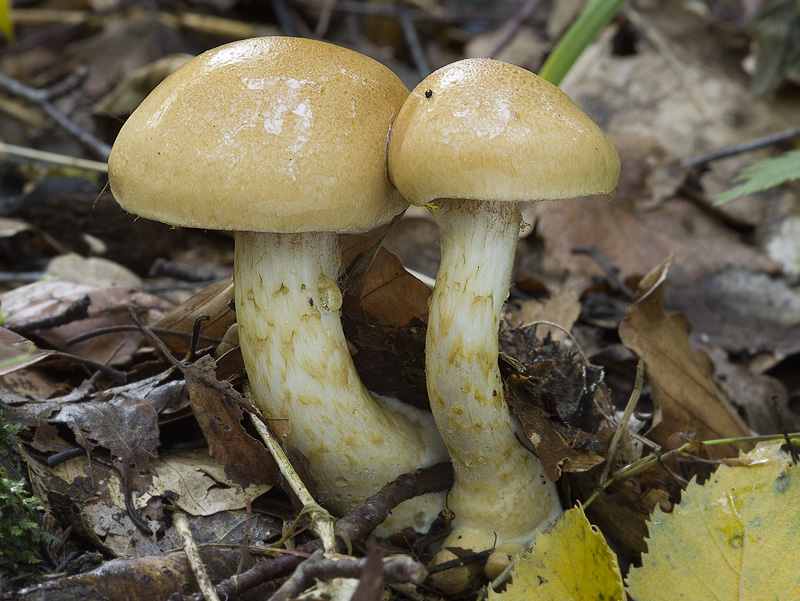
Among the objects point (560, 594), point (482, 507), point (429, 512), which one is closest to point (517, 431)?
point (482, 507)

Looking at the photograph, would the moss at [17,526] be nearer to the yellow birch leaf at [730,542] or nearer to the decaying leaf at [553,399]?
the decaying leaf at [553,399]

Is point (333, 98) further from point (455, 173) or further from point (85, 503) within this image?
point (85, 503)

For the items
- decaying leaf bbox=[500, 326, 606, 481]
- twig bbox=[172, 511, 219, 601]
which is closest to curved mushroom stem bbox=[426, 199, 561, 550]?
decaying leaf bbox=[500, 326, 606, 481]

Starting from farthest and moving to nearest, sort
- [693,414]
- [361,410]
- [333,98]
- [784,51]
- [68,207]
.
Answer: [784,51] → [68,207] → [693,414] → [361,410] → [333,98]

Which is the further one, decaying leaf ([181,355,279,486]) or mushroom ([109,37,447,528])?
decaying leaf ([181,355,279,486])

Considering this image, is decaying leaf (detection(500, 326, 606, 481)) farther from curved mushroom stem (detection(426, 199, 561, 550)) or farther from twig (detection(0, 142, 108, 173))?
twig (detection(0, 142, 108, 173))

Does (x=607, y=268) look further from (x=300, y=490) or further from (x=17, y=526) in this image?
(x=17, y=526)

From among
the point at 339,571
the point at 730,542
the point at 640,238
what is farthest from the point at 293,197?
the point at 640,238

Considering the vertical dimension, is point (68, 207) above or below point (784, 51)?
below
